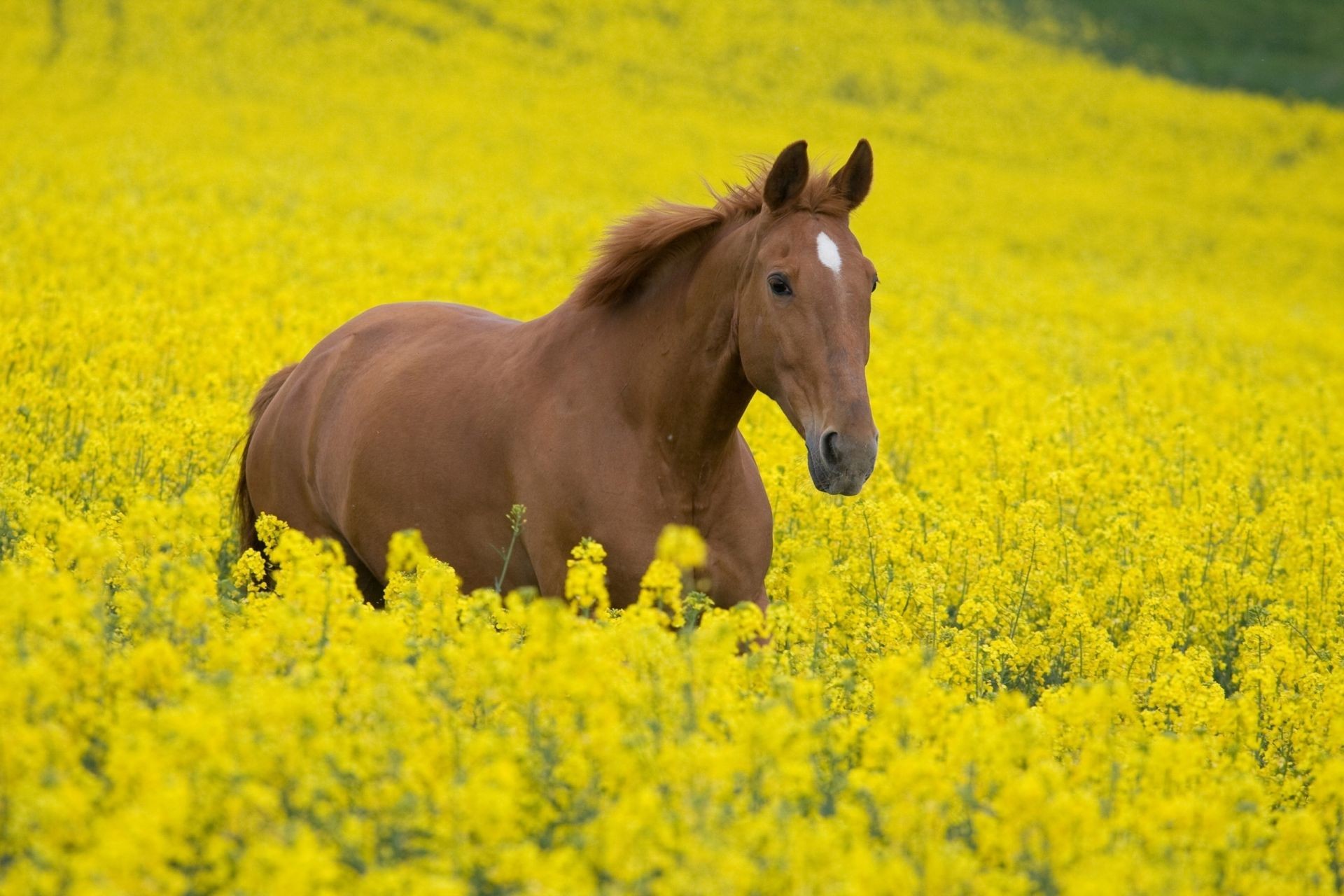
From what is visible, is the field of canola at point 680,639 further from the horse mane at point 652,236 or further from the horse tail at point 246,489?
the horse mane at point 652,236

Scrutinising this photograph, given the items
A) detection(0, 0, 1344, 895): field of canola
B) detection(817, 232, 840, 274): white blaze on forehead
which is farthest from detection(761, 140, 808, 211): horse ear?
detection(0, 0, 1344, 895): field of canola

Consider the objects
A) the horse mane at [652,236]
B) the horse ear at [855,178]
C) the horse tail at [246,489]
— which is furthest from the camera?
the horse tail at [246,489]

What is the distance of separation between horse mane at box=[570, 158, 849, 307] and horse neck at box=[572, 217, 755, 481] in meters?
0.08

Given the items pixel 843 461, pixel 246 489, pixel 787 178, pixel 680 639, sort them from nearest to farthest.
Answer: pixel 680 639 → pixel 843 461 → pixel 787 178 → pixel 246 489

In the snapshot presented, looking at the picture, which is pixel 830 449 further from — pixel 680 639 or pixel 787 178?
pixel 680 639

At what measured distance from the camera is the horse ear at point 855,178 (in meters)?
4.82

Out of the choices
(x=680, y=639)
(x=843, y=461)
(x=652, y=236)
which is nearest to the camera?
(x=680, y=639)

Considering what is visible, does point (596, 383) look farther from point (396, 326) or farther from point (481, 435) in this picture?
point (396, 326)

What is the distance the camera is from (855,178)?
4.88 meters

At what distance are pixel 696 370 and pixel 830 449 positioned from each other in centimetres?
72

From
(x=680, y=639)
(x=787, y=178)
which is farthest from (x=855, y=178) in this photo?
(x=680, y=639)

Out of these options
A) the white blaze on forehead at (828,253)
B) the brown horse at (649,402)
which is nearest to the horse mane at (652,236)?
A: the brown horse at (649,402)

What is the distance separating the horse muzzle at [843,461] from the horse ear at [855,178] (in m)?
0.95

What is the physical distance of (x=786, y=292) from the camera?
4543 mm
